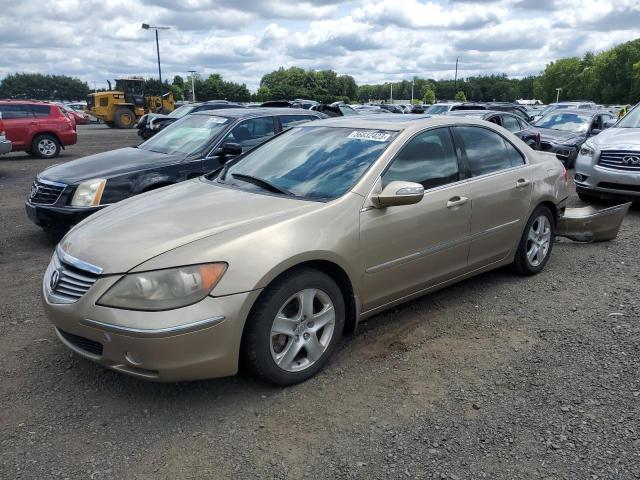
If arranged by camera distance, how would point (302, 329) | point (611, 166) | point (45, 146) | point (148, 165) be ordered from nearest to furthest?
point (302, 329)
point (148, 165)
point (611, 166)
point (45, 146)

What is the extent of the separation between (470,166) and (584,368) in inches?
68.8

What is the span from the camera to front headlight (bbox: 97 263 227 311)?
9.18 ft

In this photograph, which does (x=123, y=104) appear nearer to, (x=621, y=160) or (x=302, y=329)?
(x=621, y=160)

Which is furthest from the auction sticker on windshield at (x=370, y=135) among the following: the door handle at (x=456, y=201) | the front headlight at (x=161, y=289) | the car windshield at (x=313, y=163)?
the front headlight at (x=161, y=289)

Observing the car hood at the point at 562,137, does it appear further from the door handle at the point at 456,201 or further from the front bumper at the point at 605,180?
the door handle at the point at 456,201

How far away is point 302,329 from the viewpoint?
3266mm

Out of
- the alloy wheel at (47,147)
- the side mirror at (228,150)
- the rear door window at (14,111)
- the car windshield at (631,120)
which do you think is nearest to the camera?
the side mirror at (228,150)

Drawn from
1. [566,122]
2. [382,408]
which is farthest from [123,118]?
[382,408]

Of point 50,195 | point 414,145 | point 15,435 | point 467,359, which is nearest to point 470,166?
point 414,145

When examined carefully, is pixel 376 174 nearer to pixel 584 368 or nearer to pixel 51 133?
pixel 584 368

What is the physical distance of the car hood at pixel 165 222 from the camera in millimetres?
2986

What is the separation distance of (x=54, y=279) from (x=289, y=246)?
4.60ft

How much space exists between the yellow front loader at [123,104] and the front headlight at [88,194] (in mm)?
28566

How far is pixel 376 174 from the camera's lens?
145 inches
